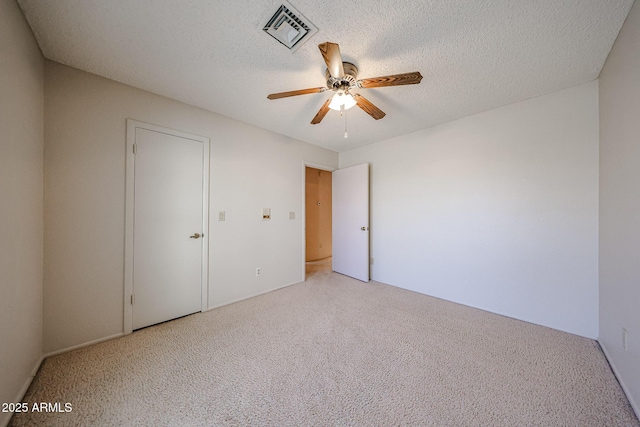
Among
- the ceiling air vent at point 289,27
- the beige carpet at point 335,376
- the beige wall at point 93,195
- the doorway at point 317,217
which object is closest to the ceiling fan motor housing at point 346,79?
the ceiling air vent at point 289,27

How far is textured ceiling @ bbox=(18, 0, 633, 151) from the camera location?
124 cm

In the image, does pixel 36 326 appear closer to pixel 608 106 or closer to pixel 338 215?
pixel 338 215

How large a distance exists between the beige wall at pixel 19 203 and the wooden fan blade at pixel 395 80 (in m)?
2.15

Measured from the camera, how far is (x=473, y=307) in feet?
8.26

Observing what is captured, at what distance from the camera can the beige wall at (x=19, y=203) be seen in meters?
1.12

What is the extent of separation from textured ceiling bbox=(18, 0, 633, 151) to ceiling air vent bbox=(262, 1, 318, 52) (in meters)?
0.04

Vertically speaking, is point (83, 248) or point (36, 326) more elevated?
point (83, 248)

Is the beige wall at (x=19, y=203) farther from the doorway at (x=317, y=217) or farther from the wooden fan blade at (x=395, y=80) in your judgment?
the doorway at (x=317, y=217)

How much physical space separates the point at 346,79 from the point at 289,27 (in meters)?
0.54

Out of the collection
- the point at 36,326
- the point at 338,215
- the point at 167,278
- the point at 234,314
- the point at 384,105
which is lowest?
the point at 234,314

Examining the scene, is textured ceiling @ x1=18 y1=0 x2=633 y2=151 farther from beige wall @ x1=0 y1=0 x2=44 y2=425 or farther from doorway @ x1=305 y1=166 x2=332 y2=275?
doorway @ x1=305 y1=166 x2=332 y2=275

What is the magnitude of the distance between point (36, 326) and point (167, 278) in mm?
827

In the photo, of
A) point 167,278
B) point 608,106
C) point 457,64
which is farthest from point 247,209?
point 608,106

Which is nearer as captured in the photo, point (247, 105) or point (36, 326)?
point (36, 326)
